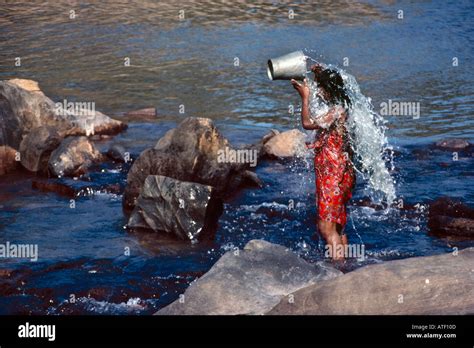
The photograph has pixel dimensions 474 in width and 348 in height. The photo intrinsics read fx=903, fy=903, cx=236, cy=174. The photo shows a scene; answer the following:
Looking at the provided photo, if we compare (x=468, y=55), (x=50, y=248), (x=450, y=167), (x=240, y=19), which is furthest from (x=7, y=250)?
(x=240, y=19)

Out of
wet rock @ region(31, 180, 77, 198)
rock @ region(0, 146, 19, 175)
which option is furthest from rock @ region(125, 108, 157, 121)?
wet rock @ region(31, 180, 77, 198)

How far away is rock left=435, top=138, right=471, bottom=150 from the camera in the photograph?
11.9 meters

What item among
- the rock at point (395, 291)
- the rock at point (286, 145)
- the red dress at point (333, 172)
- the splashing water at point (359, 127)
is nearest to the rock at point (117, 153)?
the rock at point (286, 145)

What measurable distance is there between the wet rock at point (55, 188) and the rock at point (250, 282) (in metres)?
3.94

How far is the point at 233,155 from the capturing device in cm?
1066

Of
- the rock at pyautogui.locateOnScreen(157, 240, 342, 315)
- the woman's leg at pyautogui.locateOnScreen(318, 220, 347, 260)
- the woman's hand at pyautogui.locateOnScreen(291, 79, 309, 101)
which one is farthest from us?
the woman's leg at pyautogui.locateOnScreen(318, 220, 347, 260)

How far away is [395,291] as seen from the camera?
611 cm

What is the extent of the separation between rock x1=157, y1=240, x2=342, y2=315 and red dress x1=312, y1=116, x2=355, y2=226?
1096 millimetres

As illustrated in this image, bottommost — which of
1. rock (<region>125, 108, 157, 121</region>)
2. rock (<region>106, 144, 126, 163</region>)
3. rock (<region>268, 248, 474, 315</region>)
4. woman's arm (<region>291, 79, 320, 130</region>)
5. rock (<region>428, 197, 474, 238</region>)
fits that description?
rock (<region>428, 197, 474, 238</region>)

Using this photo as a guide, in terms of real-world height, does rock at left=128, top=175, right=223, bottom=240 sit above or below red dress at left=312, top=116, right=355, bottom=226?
below

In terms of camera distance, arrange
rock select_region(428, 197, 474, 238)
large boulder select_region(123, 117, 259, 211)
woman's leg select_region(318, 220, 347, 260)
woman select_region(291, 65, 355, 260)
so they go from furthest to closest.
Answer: large boulder select_region(123, 117, 259, 211) → rock select_region(428, 197, 474, 238) → woman's leg select_region(318, 220, 347, 260) → woman select_region(291, 65, 355, 260)

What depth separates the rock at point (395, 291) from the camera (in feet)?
19.4

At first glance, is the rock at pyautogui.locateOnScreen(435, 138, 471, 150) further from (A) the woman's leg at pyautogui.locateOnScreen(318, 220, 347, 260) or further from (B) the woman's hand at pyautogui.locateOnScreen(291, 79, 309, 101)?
(B) the woman's hand at pyautogui.locateOnScreen(291, 79, 309, 101)
